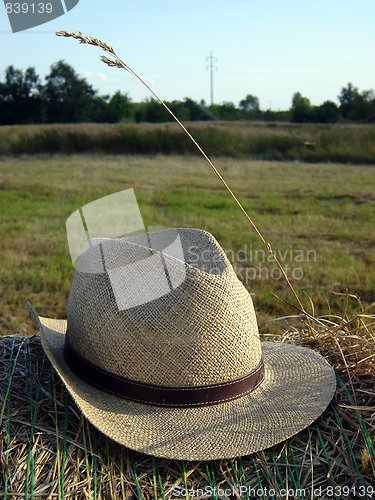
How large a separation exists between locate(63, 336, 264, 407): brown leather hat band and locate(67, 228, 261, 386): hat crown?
2 centimetres

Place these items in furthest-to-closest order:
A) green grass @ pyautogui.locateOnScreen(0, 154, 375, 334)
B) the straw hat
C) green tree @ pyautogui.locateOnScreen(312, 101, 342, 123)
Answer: green tree @ pyautogui.locateOnScreen(312, 101, 342, 123) < green grass @ pyautogui.locateOnScreen(0, 154, 375, 334) < the straw hat

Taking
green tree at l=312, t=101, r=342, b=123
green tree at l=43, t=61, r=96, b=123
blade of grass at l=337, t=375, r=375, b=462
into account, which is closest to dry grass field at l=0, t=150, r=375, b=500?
blade of grass at l=337, t=375, r=375, b=462

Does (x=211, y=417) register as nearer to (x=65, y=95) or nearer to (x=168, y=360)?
(x=168, y=360)

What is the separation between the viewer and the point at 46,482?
2221 mm

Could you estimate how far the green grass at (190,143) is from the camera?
20.9 metres

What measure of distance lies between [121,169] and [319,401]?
561 inches

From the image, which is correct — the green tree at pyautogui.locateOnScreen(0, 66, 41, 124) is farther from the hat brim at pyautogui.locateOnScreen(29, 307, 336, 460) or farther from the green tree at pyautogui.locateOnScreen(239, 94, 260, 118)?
the hat brim at pyautogui.locateOnScreen(29, 307, 336, 460)

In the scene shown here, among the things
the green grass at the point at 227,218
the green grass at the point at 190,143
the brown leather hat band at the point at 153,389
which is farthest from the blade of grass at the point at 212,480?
the green grass at the point at 190,143

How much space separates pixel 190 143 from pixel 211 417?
1885cm

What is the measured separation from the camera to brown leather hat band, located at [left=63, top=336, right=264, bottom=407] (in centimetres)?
249

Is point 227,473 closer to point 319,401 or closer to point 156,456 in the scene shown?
point 156,456

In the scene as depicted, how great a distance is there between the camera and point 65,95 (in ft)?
117

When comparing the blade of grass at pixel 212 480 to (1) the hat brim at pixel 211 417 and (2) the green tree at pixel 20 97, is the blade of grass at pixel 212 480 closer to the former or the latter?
(1) the hat brim at pixel 211 417

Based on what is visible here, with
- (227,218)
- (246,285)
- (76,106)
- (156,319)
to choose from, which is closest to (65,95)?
(76,106)
